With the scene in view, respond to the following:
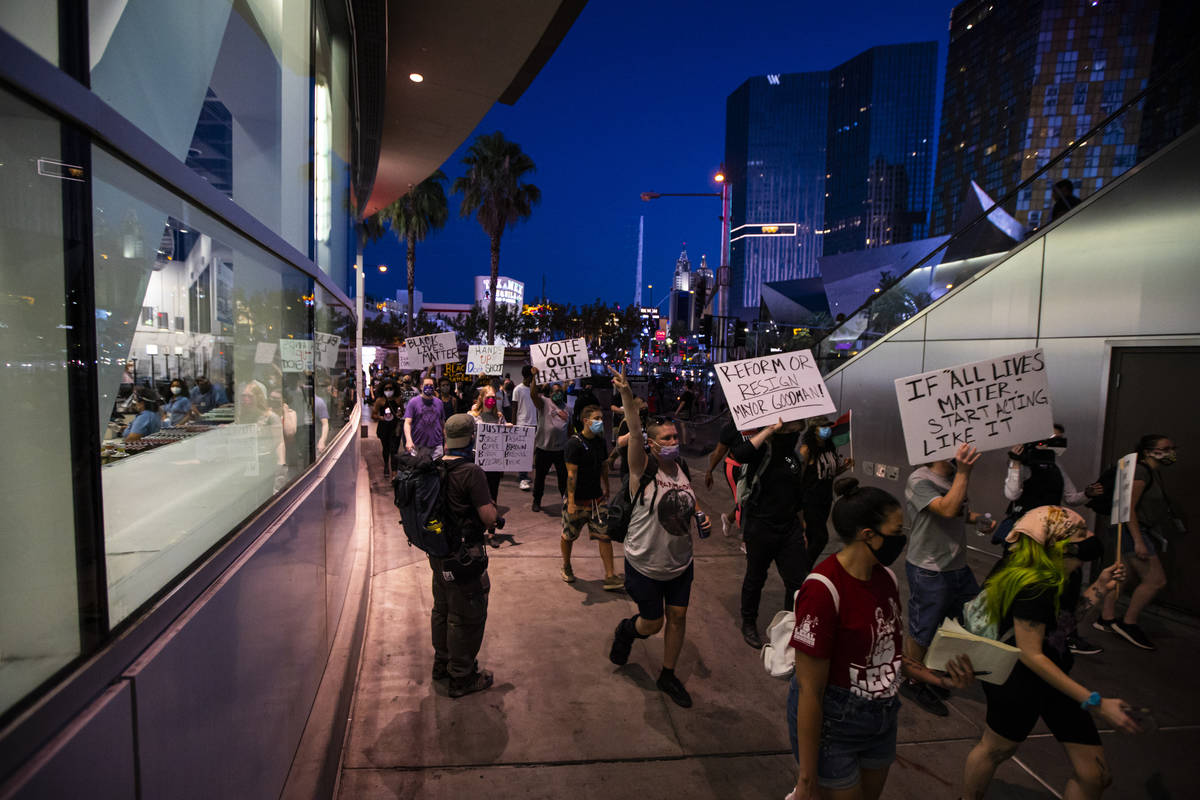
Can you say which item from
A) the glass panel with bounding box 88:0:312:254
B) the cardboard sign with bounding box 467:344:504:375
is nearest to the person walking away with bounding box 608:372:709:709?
the glass panel with bounding box 88:0:312:254

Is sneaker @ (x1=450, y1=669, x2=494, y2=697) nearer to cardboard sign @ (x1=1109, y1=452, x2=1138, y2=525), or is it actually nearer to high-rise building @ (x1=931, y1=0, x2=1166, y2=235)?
cardboard sign @ (x1=1109, y1=452, x2=1138, y2=525)

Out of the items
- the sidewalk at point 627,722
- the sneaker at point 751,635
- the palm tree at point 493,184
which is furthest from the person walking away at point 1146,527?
the palm tree at point 493,184

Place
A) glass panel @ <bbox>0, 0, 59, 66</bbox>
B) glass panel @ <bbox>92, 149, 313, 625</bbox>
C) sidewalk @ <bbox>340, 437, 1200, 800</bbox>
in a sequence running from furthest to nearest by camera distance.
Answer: sidewalk @ <bbox>340, 437, 1200, 800</bbox>
glass panel @ <bbox>92, 149, 313, 625</bbox>
glass panel @ <bbox>0, 0, 59, 66</bbox>

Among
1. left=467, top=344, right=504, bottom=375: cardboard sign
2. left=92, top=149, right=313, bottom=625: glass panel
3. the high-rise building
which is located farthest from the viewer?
left=467, top=344, right=504, bottom=375: cardboard sign

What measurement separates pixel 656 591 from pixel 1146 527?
14.8 ft

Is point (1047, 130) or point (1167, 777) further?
point (1047, 130)

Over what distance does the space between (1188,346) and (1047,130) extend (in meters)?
39.3

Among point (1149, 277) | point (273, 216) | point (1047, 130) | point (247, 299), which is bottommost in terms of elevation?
point (247, 299)

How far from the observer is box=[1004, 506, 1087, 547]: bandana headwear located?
2.60m

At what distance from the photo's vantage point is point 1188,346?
18.7ft

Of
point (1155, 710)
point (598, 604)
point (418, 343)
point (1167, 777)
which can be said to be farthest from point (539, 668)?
point (418, 343)

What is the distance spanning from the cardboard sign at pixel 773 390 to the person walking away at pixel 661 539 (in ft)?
3.78

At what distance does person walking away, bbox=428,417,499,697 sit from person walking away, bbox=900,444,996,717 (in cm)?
299

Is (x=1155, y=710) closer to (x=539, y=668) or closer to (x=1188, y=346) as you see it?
(x=1188, y=346)
